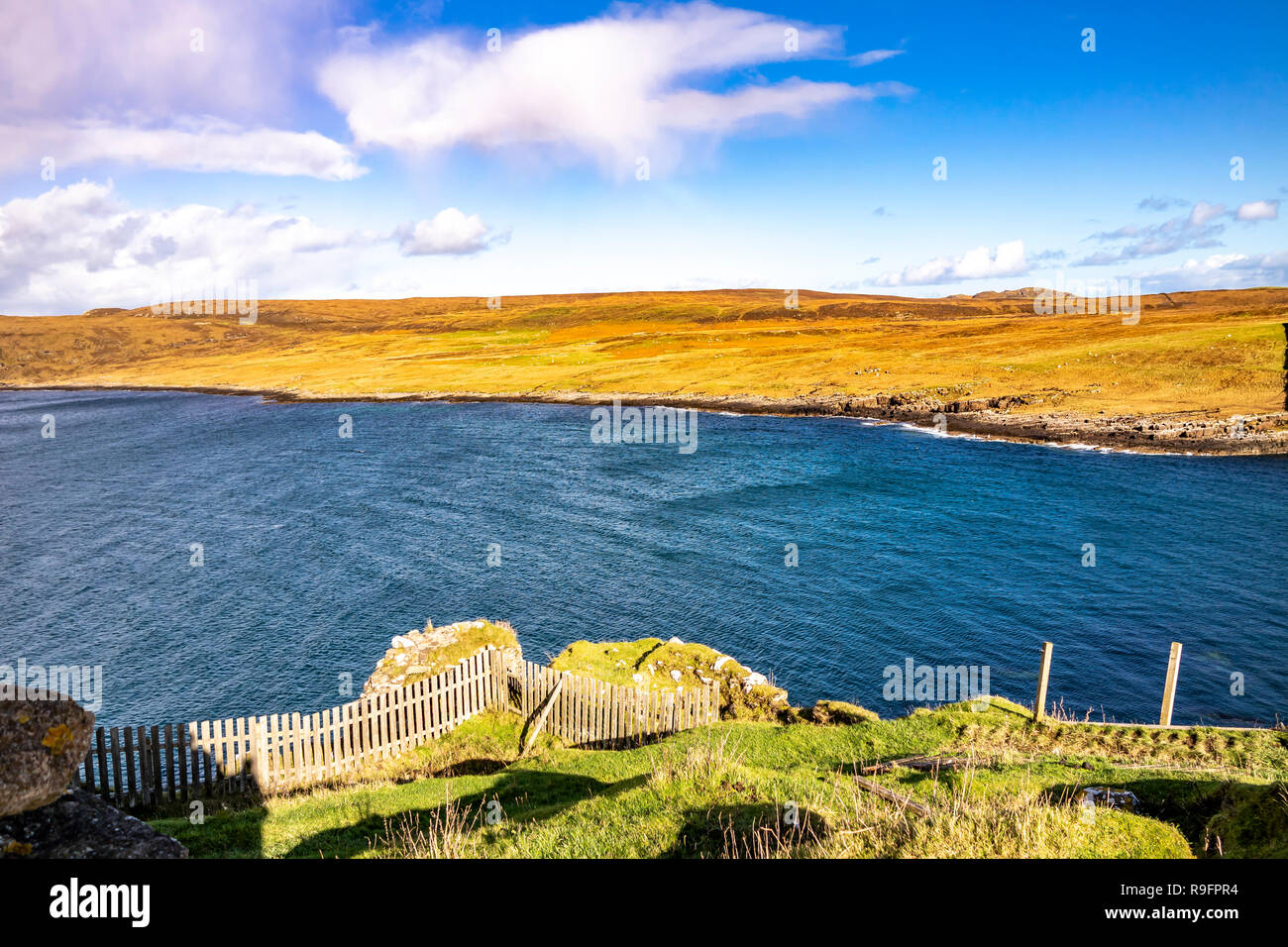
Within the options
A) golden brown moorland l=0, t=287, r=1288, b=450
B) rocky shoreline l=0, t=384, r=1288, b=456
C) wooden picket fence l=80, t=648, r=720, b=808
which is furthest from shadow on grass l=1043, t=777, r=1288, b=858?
golden brown moorland l=0, t=287, r=1288, b=450

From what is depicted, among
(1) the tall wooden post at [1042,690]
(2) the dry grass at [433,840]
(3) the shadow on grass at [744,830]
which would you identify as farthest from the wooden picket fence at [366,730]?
(3) the shadow on grass at [744,830]

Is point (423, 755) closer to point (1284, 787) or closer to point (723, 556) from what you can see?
point (1284, 787)

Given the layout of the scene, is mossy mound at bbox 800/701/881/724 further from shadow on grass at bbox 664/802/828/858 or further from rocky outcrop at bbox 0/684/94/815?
rocky outcrop at bbox 0/684/94/815

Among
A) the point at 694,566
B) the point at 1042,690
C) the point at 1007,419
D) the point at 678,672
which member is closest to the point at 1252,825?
the point at 1042,690

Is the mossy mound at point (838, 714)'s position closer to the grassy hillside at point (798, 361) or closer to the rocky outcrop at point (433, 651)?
the rocky outcrop at point (433, 651)

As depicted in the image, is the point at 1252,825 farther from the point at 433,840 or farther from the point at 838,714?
the point at 838,714
